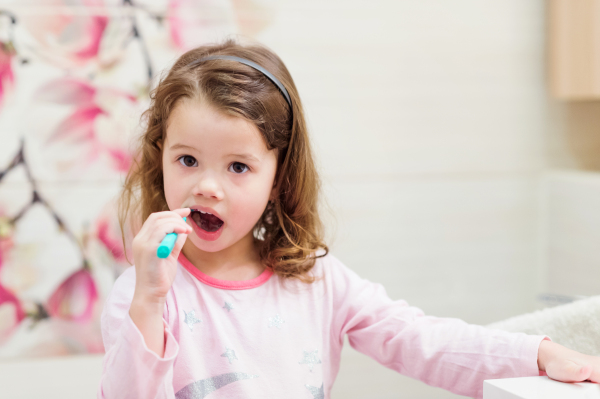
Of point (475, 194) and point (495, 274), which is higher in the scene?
point (475, 194)

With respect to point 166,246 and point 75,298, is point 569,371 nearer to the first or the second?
point 166,246

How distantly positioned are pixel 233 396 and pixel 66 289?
50 centimetres

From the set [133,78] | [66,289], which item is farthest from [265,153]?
[66,289]

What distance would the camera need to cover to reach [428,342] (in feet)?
2.36

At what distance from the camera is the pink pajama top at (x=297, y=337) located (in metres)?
0.66

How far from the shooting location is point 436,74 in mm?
1137

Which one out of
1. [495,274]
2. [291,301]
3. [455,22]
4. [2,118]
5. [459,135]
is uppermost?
[455,22]

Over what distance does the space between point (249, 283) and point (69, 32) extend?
59 centimetres

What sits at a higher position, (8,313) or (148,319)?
(148,319)

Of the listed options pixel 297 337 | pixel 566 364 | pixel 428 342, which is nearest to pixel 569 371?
pixel 566 364

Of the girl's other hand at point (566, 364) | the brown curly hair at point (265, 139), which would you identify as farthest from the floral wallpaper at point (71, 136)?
the girl's other hand at point (566, 364)

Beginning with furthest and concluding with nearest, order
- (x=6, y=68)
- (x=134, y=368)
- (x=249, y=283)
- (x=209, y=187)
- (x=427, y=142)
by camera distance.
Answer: (x=427, y=142) → (x=6, y=68) → (x=249, y=283) → (x=209, y=187) → (x=134, y=368)

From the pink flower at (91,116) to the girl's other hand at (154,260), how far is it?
0.48 m

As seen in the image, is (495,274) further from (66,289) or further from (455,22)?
(66,289)
